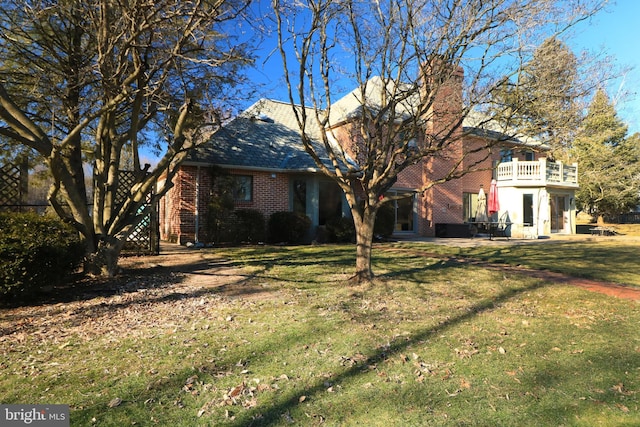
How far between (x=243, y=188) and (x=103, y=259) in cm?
811

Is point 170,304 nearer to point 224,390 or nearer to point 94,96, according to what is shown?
point 224,390

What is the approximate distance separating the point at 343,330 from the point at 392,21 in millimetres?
5429

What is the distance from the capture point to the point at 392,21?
6.83 m

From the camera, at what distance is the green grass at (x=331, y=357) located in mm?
2914

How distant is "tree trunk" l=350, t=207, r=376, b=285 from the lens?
688 cm

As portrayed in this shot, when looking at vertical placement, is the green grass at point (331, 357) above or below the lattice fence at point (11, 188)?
below

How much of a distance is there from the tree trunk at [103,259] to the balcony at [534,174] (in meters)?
20.2

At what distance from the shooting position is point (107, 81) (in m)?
6.31

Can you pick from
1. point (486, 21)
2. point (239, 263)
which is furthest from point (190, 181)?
point (486, 21)

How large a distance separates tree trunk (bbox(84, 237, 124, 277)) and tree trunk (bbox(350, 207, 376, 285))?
181 inches

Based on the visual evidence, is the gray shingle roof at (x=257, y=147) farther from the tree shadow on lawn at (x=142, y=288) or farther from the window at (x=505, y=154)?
the window at (x=505, y=154)

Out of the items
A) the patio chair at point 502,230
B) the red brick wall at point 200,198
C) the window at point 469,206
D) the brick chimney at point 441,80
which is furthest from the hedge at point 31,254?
the patio chair at point 502,230

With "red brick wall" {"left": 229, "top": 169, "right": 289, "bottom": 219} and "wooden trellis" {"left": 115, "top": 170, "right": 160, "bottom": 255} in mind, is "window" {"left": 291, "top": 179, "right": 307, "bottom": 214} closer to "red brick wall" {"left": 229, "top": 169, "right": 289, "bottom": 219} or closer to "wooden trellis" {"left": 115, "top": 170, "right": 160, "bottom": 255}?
"red brick wall" {"left": 229, "top": 169, "right": 289, "bottom": 219}

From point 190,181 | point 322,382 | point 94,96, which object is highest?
point 94,96
